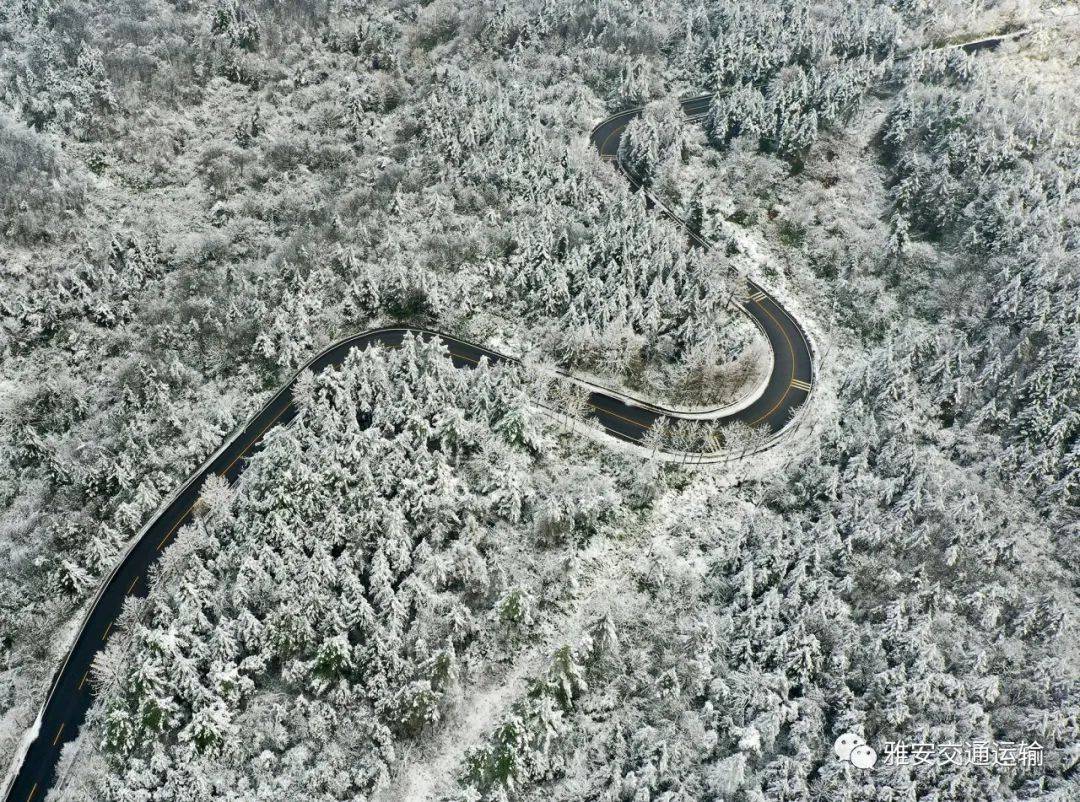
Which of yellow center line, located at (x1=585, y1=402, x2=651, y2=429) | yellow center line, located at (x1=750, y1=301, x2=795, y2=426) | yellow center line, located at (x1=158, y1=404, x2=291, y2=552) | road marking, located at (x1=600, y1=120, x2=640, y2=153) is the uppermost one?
road marking, located at (x1=600, y1=120, x2=640, y2=153)

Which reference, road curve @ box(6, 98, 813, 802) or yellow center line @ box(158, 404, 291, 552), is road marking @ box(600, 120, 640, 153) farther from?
yellow center line @ box(158, 404, 291, 552)

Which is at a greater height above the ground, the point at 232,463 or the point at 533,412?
the point at 533,412

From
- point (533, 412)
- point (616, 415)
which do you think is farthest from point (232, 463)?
point (616, 415)

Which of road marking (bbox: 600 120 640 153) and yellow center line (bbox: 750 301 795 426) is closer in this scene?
yellow center line (bbox: 750 301 795 426)

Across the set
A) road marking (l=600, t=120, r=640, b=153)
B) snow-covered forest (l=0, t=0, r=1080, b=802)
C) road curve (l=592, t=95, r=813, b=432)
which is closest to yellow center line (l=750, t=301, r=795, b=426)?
road curve (l=592, t=95, r=813, b=432)

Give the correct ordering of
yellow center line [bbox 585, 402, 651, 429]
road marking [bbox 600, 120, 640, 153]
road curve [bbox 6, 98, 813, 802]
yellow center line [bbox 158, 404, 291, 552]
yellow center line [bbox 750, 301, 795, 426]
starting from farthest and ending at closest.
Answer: road marking [bbox 600, 120, 640, 153], yellow center line [bbox 750, 301, 795, 426], yellow center line [bbox 585, 402, 651, 429], yellow center line [bbox 158, 404, 291, 552], road curve [bbox 6, 98, 813, 802]

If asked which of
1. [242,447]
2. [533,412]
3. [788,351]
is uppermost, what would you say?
[788,351]

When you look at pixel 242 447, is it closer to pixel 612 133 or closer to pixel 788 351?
pixel 788 351

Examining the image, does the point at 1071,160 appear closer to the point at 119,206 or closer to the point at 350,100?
the point at 350,100
